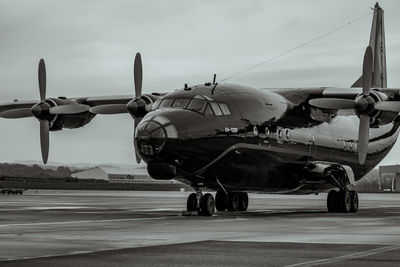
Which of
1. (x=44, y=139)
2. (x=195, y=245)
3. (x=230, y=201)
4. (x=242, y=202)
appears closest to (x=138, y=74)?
(x=44, y=139)

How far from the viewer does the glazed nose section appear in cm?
2086

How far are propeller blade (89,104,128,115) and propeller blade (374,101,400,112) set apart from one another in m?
11.5

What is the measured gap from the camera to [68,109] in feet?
104

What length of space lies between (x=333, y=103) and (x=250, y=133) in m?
4.57

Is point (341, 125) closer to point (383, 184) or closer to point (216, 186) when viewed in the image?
point (216, 186)

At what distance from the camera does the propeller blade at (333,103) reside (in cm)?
2678

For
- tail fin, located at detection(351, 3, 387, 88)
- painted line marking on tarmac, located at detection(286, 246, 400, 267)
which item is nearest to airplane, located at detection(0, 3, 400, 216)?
tail fin, located at detection(351, 3, 387, 88)

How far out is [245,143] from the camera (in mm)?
23750

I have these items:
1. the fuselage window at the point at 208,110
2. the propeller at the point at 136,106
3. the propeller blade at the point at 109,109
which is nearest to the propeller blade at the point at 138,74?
the propeller at the point at 136,106

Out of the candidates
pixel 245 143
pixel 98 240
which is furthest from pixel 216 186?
pixel 98 240

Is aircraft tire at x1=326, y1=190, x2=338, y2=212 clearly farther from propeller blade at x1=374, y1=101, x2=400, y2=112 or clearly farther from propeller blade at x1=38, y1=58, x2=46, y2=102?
propeller blade at x1=38, y1=58, x2=46, y2=102

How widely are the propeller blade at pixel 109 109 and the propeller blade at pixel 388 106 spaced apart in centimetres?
1149

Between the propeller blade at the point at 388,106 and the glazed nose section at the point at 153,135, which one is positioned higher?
the propeller blade at the point at 388,106

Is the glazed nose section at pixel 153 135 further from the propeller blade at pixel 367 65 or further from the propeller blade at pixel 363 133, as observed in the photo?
the propeller blade at pixel 367 65
